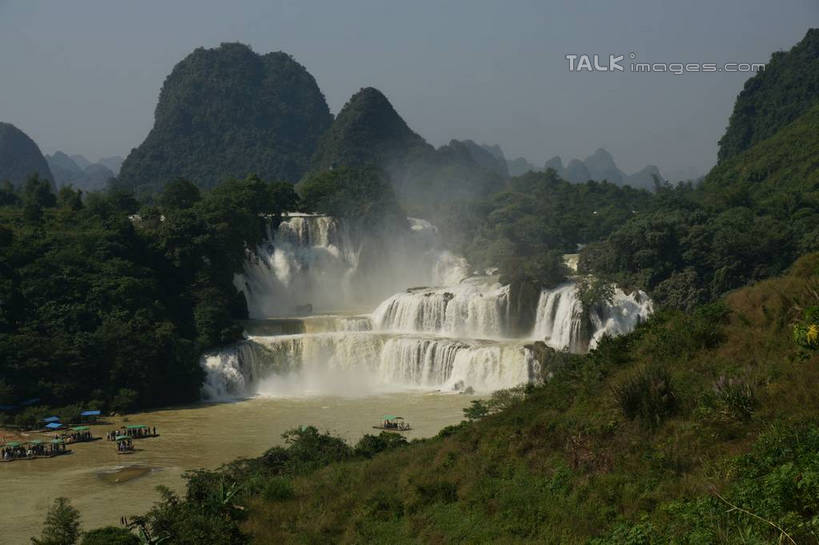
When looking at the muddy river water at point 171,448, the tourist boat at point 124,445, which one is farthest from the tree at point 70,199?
the tourist boat at point 124,445

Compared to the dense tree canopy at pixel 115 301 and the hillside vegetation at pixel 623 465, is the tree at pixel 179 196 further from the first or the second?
the hillside vegetation at pixel 623 465

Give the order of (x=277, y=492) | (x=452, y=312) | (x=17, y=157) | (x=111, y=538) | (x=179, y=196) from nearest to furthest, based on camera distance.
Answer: (x=111, y=538) → (x=277, y=492) → (x=452, y=312) → (x=179, y=196) → (x=17, y=157)

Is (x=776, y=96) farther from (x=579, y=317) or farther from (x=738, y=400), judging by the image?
(x=738, y=400)

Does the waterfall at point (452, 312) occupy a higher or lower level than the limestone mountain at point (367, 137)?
lower

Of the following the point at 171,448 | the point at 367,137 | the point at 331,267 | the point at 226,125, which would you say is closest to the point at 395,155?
the point at 367,137

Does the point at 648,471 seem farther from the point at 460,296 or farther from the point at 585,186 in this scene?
the point at 585,186

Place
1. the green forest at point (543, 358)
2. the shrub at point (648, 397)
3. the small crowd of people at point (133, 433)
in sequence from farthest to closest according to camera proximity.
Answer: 1. the small crowd of people at point (133, 433)
2. the shrub at point (648, 397)
3. the green forest at point (543, 358)
